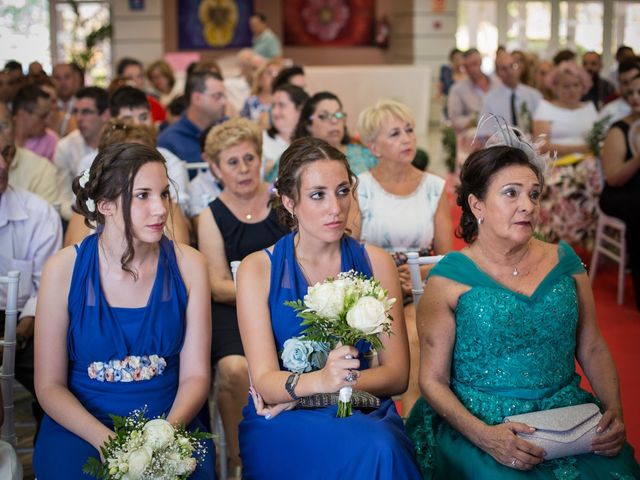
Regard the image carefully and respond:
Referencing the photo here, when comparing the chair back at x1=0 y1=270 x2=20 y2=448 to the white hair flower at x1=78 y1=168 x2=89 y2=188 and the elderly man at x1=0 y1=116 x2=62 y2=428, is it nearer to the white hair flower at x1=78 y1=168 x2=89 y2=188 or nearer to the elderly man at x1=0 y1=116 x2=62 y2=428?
the white hair flower at x1=78 y1=168 x2=89 y2=188

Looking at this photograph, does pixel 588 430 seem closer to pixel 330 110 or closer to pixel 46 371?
pixel 46 371

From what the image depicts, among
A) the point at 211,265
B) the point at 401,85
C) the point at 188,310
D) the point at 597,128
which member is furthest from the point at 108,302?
the point at 401,85

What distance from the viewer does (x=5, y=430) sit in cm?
340

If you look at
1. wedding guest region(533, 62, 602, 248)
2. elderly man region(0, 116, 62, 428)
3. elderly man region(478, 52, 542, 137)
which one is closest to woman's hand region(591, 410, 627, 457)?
elderly man region(0, 116, 62, 428)

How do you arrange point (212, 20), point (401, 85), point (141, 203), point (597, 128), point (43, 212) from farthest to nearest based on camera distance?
1. point (212, 20)
2. point (401, 85)
3. point (597, 128)
4. point (43, 212)
5. point (141, 203)

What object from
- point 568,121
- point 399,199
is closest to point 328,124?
point 399,199

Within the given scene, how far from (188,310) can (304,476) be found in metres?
0.71

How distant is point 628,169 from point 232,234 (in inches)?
129

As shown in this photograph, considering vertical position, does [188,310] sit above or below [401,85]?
below

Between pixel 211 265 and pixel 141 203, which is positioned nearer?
pixel 141 203

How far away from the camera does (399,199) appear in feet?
15.5

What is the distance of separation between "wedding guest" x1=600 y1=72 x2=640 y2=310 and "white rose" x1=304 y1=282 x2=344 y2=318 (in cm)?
438

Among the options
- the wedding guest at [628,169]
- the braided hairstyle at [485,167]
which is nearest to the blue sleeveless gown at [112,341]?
the braided hairstyle at [485,167]

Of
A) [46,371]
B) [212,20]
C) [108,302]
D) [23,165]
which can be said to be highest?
[212,20]
